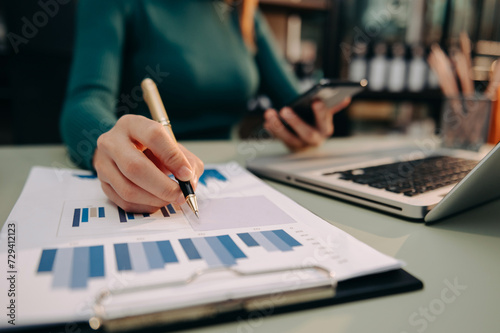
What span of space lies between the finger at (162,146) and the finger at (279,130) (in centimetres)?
37

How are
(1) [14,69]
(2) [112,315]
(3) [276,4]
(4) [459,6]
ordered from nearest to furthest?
(2) [112,315], (1) [14,69], (3) [276,4], (4) [459,6]

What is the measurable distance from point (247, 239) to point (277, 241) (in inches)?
1.0

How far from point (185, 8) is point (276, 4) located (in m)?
0.81

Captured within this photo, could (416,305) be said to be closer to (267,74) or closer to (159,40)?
(159,40)

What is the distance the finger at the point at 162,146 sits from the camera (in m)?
0.35

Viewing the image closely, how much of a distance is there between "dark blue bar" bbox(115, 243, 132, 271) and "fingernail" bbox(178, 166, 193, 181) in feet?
0.30

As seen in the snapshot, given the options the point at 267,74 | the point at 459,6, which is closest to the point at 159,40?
the point at 267,74

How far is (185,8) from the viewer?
35.9 inches

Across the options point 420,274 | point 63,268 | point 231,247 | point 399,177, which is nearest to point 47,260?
point 63,268

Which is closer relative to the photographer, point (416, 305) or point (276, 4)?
point (416, 305)

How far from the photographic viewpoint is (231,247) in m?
0.28

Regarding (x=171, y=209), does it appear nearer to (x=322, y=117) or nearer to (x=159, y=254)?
(x=159, y=254)

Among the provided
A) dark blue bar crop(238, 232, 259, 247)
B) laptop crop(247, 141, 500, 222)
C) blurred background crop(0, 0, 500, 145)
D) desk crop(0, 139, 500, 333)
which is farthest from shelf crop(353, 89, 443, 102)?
dark blue bar crop(238, 232, 259, 247)

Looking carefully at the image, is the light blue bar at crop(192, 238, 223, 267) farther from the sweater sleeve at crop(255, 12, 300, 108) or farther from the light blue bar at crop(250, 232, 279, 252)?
the sweater sleeve at crop(255, 12, 300, 108)
